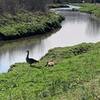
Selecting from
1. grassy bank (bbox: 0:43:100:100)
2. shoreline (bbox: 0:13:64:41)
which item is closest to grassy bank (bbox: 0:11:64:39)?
shoreline (bbox: 0:13:64:41)

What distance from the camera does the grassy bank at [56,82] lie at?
1705 cm

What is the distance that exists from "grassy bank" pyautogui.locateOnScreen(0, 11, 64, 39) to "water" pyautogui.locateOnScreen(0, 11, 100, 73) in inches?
71.2

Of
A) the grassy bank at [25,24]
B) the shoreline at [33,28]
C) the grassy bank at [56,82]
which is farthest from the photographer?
the grassy bank at [25,24]

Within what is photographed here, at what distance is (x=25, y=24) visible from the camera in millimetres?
64562

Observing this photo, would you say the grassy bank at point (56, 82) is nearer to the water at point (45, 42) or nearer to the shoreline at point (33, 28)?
the water at point (45, 42)

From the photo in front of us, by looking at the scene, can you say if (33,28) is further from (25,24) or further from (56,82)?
(56,82)

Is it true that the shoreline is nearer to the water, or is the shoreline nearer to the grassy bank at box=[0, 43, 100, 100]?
the water

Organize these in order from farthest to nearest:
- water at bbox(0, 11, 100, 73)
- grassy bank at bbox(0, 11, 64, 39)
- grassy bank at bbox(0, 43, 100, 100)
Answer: grassy bank at bbox(0, 11, 64, 39) < water at bbox(0, 11, 100, 73) < grassy bank at bbox(0, 43, 100, 100)

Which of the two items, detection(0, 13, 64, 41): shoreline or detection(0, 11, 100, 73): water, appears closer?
detection(0, 11, 100, 73): water

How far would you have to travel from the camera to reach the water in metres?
42.3

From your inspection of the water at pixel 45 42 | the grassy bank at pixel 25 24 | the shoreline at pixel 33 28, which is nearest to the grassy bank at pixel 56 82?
the water at pixel 45 42

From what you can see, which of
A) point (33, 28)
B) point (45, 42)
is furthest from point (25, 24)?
point (45, 42)

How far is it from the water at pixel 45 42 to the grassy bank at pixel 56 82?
8879 mm

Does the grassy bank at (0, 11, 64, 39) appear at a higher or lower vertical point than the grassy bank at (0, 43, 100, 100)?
higher
